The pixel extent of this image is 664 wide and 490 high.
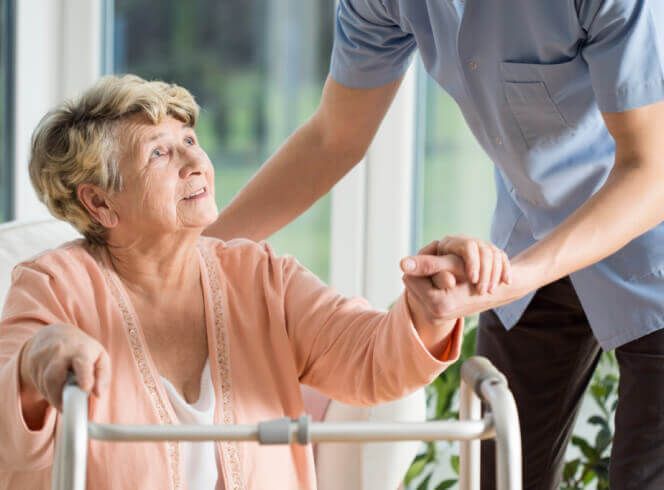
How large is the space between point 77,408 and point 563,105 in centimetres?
90

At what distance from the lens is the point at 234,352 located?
5.79ft

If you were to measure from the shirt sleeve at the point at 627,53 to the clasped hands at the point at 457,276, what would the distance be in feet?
1.00

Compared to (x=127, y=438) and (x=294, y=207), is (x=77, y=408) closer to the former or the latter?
(x=127, y=438)

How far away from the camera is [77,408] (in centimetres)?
126

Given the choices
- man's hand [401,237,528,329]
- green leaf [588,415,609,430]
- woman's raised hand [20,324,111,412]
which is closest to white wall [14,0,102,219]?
green leaf [588,415,609,430]

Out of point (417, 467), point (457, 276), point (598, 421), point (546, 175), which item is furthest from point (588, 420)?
point (457, 276)

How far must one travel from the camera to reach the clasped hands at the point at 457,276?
1.41m

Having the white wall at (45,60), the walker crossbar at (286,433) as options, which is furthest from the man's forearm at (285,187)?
the white wall at (45,60)

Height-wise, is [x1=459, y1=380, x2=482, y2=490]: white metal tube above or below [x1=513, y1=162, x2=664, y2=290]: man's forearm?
below

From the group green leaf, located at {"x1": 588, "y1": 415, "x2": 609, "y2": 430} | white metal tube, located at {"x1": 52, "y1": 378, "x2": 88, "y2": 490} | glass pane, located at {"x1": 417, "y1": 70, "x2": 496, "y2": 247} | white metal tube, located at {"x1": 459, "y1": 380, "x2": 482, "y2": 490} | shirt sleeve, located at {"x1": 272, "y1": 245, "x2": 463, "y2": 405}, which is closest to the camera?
white metal tube, located at {"x1": 52, "y1": 378, "x2": 88, "y2": 490}

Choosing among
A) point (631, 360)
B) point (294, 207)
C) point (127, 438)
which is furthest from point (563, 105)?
point (127, 438)

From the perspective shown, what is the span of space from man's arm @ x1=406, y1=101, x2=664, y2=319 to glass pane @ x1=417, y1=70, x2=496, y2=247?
1.55m

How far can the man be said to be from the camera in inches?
60.5

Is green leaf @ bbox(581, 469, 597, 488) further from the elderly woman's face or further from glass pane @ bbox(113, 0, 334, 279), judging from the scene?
the elderly woman's face
